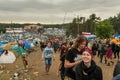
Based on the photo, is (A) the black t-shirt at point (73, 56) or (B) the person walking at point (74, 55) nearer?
(B) the person walking at point (74, 55)

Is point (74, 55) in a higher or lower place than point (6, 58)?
higher

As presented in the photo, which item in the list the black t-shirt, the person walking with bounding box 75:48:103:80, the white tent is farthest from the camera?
the white tent

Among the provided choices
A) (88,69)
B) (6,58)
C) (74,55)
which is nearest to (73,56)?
(74,55)

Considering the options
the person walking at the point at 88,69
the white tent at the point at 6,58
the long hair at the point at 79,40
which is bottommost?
the white tent at the point at 6,58

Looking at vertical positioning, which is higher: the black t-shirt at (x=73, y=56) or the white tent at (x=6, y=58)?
the black t-shirt at (x=73, y=56)

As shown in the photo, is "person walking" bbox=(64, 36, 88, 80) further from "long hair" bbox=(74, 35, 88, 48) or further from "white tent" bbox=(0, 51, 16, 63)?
"white tent" bbox=(0, 51, 16, 63)

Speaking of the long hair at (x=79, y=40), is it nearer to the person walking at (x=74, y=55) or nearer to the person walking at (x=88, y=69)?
the person walking at (x=74, y=55)

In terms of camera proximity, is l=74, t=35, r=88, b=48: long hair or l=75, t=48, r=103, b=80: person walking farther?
l=74, t=35, r=88, b=48: long hair

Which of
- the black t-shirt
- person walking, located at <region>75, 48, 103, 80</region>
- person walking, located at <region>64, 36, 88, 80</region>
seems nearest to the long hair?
person walking, located at <region>64, 36, 88, 80</region>

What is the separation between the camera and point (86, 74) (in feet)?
18.7

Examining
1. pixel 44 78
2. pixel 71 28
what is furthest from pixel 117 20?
pixel 44 78

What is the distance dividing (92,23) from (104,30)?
10704 millimetres

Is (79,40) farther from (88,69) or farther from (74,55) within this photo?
(88,69)

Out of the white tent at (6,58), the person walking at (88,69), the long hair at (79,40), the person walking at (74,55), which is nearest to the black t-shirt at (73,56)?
the person walking at (74,55)
